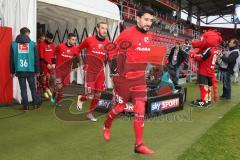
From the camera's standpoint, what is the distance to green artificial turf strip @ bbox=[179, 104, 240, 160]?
519 cm

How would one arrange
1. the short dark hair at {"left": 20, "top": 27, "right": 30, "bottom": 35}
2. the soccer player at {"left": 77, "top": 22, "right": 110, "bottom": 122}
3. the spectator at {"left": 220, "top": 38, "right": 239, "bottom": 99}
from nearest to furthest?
the soccer player at {"left": 77, "top": 22, "right": 110, "bottom": 122}
the short dark hair at {"left": 20, "top": 27, "right": 30, "bottom": 35}
the spectator at {"left": 220, "top": 38, "right": 239, "bottom": 99}

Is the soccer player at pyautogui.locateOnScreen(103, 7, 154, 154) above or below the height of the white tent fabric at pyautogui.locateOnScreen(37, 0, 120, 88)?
below

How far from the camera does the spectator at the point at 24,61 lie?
8422 mm

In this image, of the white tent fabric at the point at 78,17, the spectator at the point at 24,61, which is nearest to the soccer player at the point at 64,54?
the spectator at the point at 24,61

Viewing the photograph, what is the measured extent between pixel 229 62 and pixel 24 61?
20.6 ft

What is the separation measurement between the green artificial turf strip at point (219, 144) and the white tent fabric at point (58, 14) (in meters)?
4.75

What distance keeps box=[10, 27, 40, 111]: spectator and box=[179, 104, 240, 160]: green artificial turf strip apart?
Answer: 4115 millimetres

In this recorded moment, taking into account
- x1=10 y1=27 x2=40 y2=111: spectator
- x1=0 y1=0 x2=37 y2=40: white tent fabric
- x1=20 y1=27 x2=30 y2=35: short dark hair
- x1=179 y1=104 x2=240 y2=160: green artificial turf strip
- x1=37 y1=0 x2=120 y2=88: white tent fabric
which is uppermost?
x1=37 y1=0 x2=120 y2=88: white tent fabric

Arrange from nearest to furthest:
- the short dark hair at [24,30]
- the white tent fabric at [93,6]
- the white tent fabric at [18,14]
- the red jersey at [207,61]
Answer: the short dark hair at [24,30]
the white tent fabric at [18,14]
the white tent fabric at [93,6]
the red jersey at [207,61]

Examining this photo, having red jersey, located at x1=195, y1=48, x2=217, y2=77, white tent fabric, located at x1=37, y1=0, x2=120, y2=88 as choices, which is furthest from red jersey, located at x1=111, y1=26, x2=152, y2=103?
white tent fabric, located at x1=37, y1=0, x2=120, y2=88

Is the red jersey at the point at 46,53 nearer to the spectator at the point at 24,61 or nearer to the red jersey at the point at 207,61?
the spectator at the point at 24,61

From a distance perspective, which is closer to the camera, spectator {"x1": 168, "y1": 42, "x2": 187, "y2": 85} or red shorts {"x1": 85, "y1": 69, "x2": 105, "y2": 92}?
red shorts {"x1": 85, "y1": 69, "x2": 105, "y2": 92}

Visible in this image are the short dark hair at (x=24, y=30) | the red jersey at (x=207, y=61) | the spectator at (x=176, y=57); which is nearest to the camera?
the short dark hair at (x=24, y=30)

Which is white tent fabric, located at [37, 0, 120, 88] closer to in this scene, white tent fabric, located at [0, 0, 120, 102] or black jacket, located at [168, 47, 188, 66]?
white tent fabric, located at [0, 0, 120, 102]
